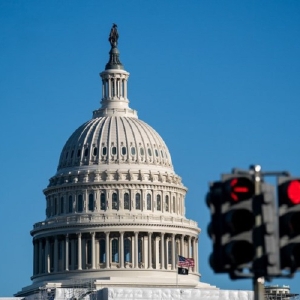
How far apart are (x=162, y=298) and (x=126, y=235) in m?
16.9

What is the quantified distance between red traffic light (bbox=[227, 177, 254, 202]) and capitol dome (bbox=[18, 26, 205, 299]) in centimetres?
16910

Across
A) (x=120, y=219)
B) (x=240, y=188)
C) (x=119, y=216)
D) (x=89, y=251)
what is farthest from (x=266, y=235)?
(x=89, y=251)

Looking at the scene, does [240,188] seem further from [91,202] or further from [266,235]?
[91,202]

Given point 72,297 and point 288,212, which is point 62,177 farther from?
point 288,212

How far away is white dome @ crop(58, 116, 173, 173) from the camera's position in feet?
642

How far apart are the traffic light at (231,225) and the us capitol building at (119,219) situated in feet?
550

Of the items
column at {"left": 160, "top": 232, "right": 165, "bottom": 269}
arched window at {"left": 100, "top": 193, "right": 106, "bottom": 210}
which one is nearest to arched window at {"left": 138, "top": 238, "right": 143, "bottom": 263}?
column at {"left": 160, "top": 232, "right": 165, "bottom": 269}

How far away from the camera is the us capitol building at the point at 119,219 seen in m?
192

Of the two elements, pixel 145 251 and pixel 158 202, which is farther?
pixel 158 202

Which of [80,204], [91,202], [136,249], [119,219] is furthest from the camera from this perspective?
[80,204]

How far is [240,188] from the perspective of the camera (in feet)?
71.5

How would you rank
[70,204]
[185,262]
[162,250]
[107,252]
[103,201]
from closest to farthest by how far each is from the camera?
1. [185,262]
2. [107,252]
3. [162,250]
4. [103,201]
5. [70,204]

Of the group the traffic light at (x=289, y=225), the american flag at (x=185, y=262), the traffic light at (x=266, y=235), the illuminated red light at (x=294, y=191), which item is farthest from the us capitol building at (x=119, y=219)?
the traffic light at (x=266, y=235)

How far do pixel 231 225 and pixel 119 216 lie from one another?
172 meters
